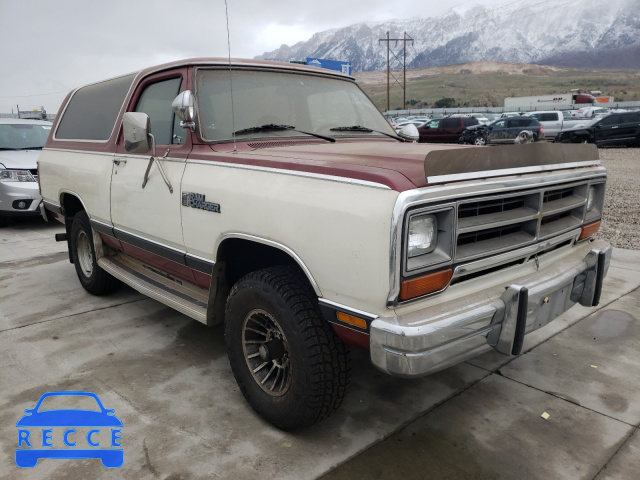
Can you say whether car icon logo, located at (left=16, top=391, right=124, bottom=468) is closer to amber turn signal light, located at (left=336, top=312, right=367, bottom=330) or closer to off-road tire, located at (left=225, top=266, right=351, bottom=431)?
off-road tire, located at (left=225, top=266, right=351, bottom=431)

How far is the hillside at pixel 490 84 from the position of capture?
316 feet

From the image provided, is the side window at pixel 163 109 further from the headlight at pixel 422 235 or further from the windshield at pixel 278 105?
the headlight at pixel 422 235

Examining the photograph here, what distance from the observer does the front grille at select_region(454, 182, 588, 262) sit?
233 centimetres

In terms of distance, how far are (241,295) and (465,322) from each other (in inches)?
45.8

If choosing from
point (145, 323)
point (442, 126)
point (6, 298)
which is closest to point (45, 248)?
point (6, 298)

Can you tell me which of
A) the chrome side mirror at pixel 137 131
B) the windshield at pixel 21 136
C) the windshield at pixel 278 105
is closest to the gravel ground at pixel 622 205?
the windshield at pixel 278 105

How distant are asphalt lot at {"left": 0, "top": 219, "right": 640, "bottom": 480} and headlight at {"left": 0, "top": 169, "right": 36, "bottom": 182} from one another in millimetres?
4613

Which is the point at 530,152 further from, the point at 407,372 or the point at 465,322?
the point at 407,372

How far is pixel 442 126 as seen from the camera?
73.5 ft

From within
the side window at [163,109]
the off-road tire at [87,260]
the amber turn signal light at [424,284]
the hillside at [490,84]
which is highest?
the hillside at [490,84]

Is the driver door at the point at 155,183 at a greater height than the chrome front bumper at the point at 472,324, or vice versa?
the driver door at the point at 155,183

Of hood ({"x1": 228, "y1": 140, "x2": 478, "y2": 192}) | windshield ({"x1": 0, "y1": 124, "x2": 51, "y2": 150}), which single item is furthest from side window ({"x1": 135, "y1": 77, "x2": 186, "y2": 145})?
windshield ({"x1": 0, "y1": 124, "x2": 51, "y2": 150})

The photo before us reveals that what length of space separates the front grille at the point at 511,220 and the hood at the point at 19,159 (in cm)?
777

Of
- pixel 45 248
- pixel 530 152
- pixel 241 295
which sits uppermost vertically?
pixel 530 152
